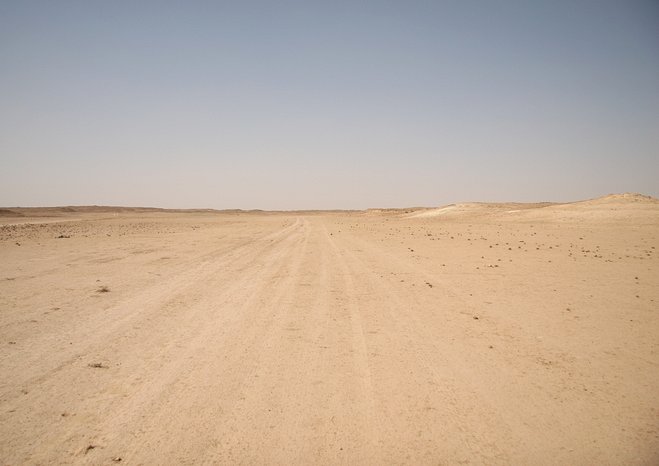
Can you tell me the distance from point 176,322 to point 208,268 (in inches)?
184

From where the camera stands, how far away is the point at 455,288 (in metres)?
7.83

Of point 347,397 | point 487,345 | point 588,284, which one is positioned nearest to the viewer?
point 347,397

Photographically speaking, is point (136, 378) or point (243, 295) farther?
point (243, 295)

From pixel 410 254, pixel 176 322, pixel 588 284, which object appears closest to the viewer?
pixel 176 322

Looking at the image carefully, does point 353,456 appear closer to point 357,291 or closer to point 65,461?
point 65,461

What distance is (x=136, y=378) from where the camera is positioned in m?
3.69

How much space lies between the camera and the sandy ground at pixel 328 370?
9.08 ft

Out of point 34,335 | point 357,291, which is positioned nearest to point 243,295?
point 357,291

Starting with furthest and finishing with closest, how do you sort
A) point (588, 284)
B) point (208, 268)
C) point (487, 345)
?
1. point (208, 268)
2. point (588, 284)
3. point (487, 345)

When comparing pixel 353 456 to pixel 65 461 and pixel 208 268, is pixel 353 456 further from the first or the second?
pixel 208 268

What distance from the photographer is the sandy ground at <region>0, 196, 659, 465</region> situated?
9.08ft

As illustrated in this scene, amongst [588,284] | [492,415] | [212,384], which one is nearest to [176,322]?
[212,384]

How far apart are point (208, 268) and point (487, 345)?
7.51 meters

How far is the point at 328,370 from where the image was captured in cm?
392
